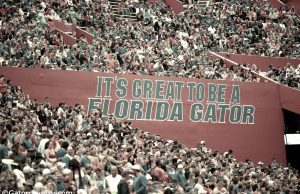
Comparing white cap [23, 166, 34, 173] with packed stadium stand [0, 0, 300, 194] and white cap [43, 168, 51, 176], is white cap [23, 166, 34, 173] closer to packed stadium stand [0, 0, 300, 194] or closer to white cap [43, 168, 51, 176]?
white cap [43, 168, 51, 176]

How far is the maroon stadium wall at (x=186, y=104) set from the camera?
2956cm

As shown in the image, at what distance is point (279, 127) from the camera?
33312 mm

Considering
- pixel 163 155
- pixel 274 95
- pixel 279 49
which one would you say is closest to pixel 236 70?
pixel 274 95

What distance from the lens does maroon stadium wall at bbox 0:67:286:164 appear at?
1164 inches

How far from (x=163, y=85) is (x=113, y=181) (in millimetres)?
14071

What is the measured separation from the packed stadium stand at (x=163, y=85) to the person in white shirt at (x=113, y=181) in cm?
145

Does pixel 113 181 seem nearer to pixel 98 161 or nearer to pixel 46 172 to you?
pixel 98 161

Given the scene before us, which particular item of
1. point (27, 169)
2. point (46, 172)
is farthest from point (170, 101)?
point (46, 172)

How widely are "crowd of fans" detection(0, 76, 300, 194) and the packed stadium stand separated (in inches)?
3.0

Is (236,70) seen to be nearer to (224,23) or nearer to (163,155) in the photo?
(224,23)

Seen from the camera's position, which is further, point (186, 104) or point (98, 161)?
point (186, 104)

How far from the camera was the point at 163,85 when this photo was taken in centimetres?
3134

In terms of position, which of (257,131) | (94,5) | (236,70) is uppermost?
(94,5)

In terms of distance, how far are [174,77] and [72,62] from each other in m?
4.37
